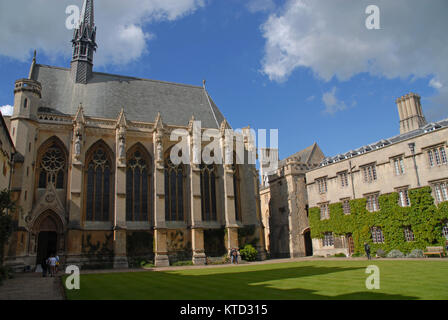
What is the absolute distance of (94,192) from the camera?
3142 cm

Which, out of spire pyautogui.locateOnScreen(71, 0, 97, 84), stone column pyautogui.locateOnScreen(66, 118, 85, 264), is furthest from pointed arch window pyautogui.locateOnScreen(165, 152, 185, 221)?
spire pyautogui.locateOnScreen(71, 0, 97, 84)

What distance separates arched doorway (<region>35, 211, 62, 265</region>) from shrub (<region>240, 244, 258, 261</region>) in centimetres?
1629

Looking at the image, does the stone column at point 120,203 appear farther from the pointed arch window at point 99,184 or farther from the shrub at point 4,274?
the shrub at point 4,274

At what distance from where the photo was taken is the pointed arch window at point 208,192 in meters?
34.8

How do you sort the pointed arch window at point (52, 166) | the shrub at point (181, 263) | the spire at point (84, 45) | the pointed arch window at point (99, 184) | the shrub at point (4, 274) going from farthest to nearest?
1. the spire at point (84, 45)
2. the pointed arch window at point (99, 184)
3. the shrub at point (181, 263)
4. the pointed arch window at point (52, 166)
5. the shrub at point (4, 274)

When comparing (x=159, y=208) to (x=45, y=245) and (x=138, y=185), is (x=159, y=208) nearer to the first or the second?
Result: (x=138, y=185)

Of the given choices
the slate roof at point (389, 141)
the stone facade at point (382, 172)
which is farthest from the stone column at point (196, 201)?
the slate roof at point (389, 141)

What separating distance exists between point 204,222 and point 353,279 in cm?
2182

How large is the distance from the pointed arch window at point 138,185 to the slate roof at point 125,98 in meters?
4.42

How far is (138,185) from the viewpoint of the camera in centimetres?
3316

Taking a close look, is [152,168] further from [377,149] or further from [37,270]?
[377,149]

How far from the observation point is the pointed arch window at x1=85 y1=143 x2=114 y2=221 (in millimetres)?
31062

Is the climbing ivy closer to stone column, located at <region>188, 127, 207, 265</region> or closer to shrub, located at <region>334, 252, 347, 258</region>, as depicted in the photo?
shrub, located at <region>334, 252, 347, 258</region>
